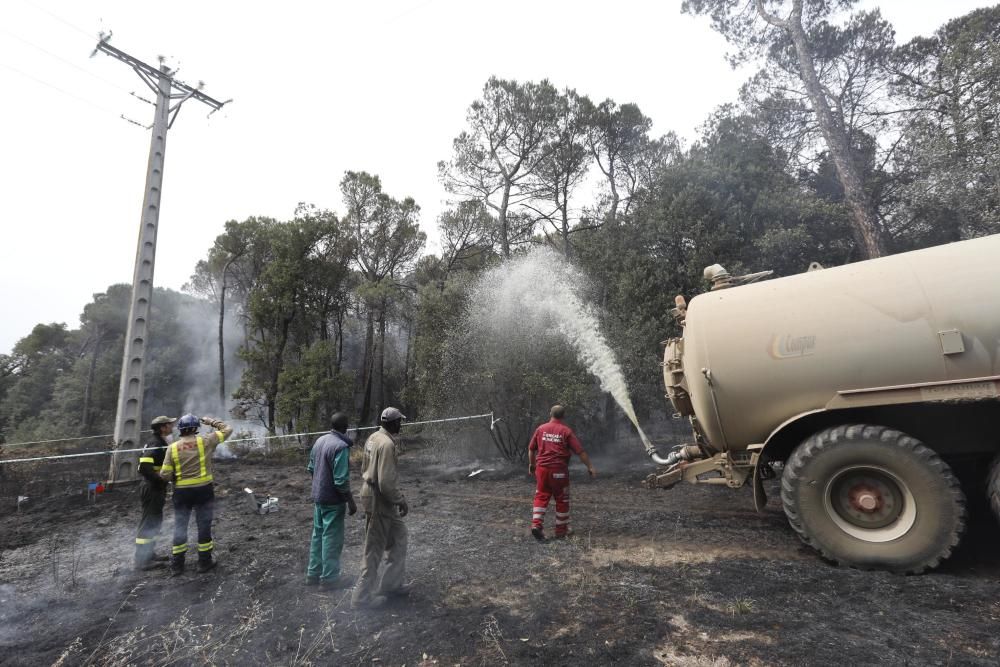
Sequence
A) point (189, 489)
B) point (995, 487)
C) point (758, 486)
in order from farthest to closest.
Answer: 1. point (189, 489)
2. point (758, 486)
3. point (995, 487)

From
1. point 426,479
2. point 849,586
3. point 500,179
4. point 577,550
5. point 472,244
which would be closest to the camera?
point 849,586

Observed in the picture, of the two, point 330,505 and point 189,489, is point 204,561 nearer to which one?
point 189,489

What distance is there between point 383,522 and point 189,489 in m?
2.70

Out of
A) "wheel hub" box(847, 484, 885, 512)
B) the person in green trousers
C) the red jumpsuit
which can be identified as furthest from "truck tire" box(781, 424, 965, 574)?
the person in green trousers

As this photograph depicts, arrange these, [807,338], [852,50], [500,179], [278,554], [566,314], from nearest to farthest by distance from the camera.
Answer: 1. [807,338]
2. [278,554]
3. [566,314]
4. [852,50]
5. [500,179]

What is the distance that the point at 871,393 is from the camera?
4594 millimetres

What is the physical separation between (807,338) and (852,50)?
739 inches

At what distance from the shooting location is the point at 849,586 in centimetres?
411

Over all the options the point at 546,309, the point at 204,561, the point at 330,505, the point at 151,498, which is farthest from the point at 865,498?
the point at 546,309

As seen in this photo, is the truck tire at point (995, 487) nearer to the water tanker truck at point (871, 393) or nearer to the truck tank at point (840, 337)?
the water tanker truck at point (871, 393)

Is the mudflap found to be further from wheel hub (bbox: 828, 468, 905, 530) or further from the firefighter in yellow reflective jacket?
the firefighter in yellow reflective jacket

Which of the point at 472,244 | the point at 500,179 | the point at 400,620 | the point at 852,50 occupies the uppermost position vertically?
the point at 852,50

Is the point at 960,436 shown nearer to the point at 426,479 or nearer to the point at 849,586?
the point at 849,586

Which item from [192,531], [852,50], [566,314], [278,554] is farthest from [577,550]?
[852,50]
